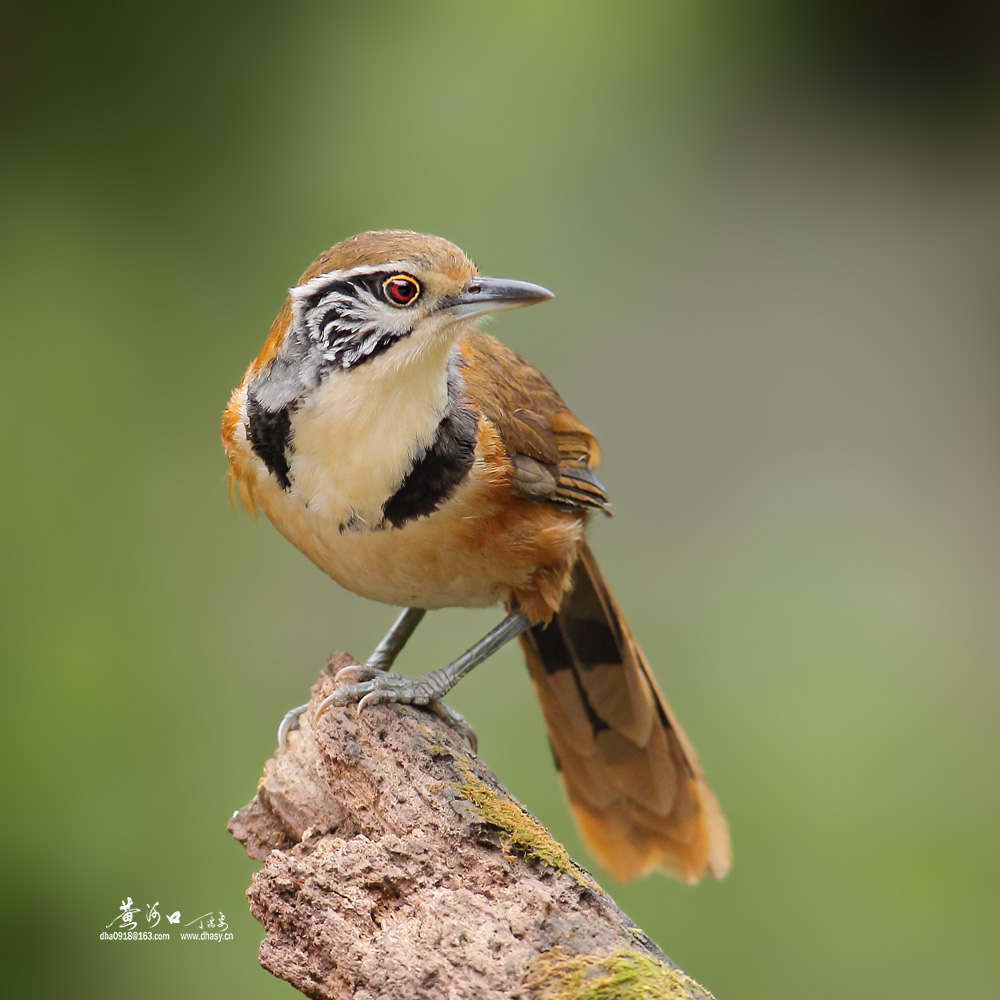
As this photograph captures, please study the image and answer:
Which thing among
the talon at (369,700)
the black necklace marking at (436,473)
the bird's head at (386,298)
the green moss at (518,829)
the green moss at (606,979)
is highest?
the bird's head at (386,298)

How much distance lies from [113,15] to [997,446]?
213 inches

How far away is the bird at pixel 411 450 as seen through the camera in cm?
327

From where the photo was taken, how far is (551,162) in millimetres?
6566

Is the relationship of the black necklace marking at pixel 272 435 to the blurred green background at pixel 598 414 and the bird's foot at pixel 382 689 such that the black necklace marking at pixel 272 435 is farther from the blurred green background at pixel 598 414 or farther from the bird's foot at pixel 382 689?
the blurred green background at pixel 598 414

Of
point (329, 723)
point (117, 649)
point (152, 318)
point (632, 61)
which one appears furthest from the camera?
point (632, 61)

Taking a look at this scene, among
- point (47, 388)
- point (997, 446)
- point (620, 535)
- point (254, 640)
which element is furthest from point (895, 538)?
point (47, 388)

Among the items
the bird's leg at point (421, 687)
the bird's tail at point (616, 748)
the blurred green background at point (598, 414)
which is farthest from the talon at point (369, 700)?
the blurred green background at point (598, 414)

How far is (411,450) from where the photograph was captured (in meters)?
3.33

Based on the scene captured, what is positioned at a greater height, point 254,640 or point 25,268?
point 25,268

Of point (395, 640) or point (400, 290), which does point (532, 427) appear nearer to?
point (400, 290)

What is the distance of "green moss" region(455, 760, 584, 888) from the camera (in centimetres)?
283

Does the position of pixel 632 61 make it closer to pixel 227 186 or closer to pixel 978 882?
pixel 227 186

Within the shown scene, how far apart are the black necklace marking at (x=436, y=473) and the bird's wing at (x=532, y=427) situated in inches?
5.7

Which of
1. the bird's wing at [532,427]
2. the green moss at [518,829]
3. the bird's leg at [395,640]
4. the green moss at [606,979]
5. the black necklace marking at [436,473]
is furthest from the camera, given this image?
the bird's leg at [395,640]
